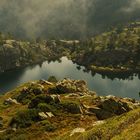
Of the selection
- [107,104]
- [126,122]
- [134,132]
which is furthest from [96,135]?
[107,104]

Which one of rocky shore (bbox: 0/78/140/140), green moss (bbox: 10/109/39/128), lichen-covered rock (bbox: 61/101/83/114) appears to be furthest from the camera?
lichen-covered rock (bbox: 61/101/83/114)

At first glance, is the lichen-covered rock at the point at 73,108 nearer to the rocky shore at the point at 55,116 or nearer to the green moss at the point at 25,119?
the rocky shore at the point at 55,116

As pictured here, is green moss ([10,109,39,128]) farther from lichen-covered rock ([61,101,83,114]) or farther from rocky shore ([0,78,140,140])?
lichen-covered rock ([61,101,83,114])

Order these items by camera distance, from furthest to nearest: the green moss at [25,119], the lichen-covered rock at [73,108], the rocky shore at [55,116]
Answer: the lichen-covered rock at [73,108] < the green moss at [25,119] < the rocky shore at [55,116]

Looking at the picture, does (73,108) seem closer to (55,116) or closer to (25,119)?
(55,116)

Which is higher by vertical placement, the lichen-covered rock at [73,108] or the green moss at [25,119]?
the lichen-covered rock at [73,108]

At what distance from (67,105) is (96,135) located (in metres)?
46.5

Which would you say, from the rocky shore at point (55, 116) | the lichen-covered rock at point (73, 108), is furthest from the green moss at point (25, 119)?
the lichen-covered rock at point (73, 108)

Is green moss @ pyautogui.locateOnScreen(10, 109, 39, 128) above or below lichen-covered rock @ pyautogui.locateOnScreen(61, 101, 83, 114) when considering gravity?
below

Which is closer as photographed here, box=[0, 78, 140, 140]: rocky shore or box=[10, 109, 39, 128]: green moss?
box=[0, 78, 140, 140]: rocky shore

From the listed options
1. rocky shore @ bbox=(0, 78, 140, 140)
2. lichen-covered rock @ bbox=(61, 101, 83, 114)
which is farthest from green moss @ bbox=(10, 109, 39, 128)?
lichen-covered rock @ bbox=(61, 101, 83, 114)

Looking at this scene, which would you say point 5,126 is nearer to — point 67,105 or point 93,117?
point 67,105

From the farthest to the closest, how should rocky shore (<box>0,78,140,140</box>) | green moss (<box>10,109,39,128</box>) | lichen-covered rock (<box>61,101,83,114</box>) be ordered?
lichen-covered rock (<box>61,101,83,114</box>) < green moss (<box>10,109,39,128</box>) < rocky shore (<box>0,78,140,140</box>)

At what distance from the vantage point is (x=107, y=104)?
7700 centimetres
